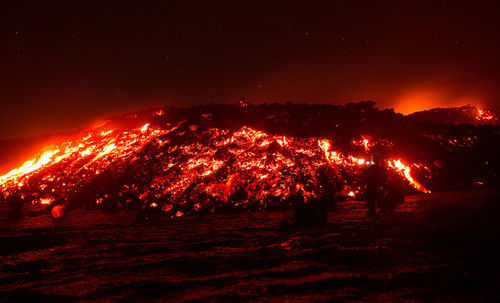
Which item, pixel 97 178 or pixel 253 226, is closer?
pixel 253 226

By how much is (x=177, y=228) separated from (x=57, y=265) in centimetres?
625

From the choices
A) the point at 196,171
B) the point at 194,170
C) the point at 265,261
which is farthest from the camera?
the point at 194,170

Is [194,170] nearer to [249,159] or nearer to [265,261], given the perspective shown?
[249,159]

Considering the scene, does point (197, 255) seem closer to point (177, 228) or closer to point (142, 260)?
point (142, 260)

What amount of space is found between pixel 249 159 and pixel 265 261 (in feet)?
53.5

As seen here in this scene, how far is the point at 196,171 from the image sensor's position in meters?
24.9

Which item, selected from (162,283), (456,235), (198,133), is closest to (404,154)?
(456,235)

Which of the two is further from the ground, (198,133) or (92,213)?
(198,133)

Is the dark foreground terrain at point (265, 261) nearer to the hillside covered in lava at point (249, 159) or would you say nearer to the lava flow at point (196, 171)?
the lava flow at point (196, 171)

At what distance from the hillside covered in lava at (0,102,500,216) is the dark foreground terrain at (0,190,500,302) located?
6690mm

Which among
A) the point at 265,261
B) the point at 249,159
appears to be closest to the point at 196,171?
the point at 249,159

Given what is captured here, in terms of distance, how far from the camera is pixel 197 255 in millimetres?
10078

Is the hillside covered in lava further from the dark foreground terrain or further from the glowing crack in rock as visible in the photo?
the dark foreground terrain

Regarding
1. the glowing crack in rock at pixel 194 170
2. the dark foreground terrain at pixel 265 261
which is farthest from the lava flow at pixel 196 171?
the dark foreground terrain at pixel 265 261
